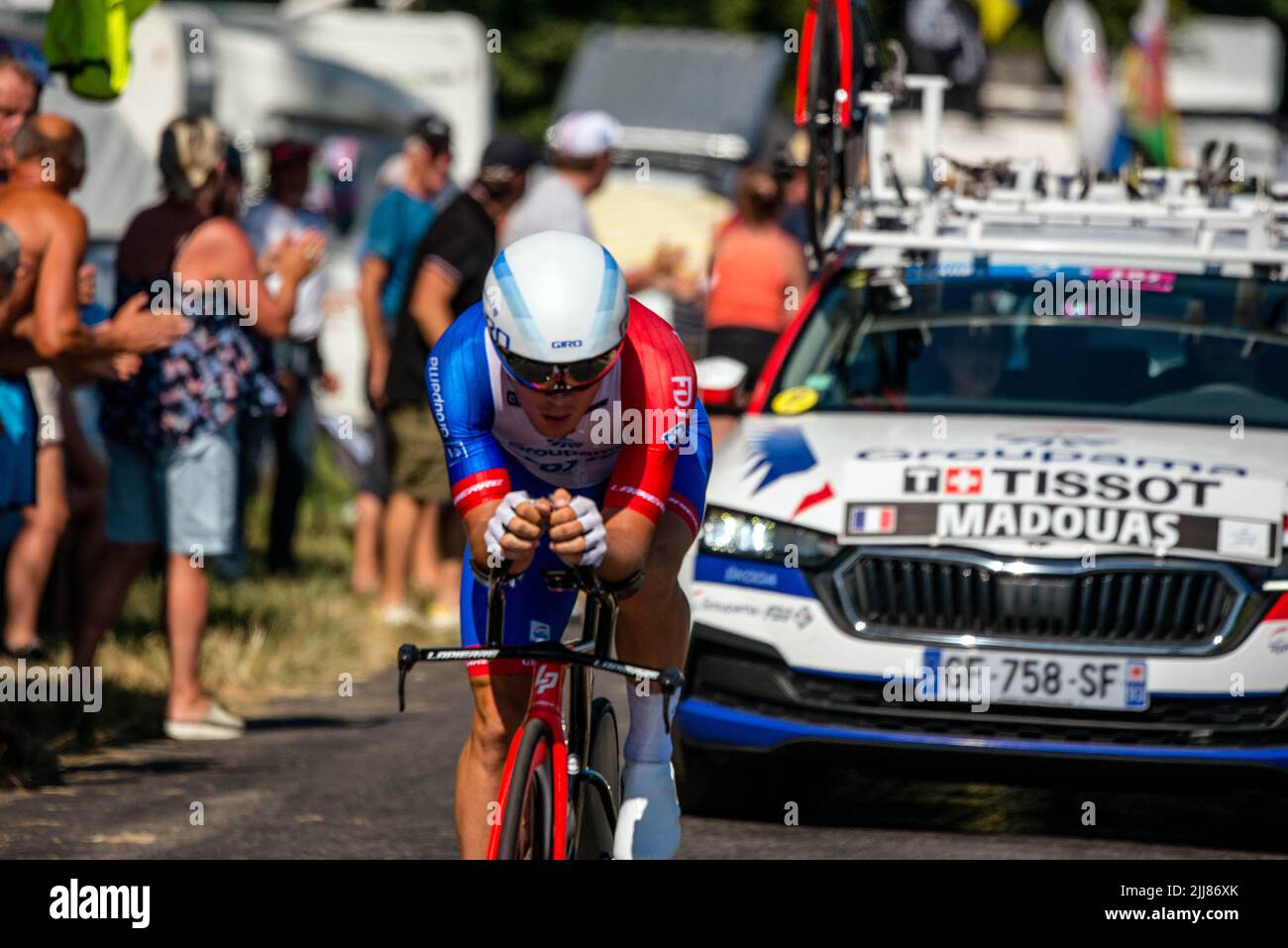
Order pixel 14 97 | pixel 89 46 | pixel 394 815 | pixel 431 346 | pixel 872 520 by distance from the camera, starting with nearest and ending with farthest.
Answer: pixel 872 520 < pixel 394 815 < pixel 14 97 < pixel 89 46 < pixel 431 346

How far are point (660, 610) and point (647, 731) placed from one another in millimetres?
291

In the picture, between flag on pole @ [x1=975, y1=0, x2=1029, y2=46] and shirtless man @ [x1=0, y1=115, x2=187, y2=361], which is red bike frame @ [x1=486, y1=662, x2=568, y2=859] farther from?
flag on pole @ [x1=975, y1=0, x2=1029, y2=46]

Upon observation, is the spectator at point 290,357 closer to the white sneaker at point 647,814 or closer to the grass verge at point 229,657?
the grass verge at point 229,657

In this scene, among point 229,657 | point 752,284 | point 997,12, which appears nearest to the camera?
point 229,657

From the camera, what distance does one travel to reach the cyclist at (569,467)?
4703mm

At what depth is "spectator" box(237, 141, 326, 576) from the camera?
1216cm

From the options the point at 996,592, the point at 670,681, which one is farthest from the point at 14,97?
the point at 670,681

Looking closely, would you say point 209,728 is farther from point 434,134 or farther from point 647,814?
point 434,134

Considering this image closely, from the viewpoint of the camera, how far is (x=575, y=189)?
9.79 metres

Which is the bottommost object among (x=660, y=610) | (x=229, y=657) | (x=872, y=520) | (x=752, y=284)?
(x=229, y=657)

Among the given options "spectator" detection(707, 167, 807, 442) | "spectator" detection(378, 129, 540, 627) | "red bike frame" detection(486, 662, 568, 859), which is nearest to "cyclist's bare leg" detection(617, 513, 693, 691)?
"red bike frame" detection(486, 662, 568, 859)

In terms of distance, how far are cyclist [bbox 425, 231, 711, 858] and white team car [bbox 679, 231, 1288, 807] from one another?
141cm
